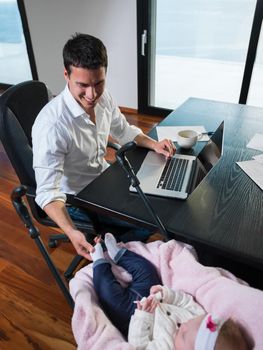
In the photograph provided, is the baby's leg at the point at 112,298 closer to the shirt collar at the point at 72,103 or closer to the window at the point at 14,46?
the shirt collar at the point at 72,103

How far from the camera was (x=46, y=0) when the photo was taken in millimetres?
3318

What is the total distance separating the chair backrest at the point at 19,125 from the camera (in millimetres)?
1144

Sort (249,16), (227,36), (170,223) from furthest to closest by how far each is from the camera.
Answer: (227,36) < (249,16) < (170,223)

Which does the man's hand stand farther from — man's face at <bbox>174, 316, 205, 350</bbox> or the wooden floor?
the wooden floor

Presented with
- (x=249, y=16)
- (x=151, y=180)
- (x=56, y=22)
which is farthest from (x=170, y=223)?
(x=56, y=22)

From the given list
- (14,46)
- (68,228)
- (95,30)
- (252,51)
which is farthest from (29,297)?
(14,46)

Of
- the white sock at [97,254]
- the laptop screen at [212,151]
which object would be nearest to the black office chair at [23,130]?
the white sock at [97,254]

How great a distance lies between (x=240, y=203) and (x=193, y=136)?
0.45 meters

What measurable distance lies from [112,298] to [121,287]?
0.08 meters

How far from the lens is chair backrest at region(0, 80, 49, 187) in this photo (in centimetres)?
114

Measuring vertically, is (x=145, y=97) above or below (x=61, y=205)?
below

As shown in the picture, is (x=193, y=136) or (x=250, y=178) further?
(x=193, y=136)

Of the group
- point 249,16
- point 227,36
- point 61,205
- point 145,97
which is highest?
point 249,16

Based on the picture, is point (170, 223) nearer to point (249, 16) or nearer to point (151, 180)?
point (151, 180)
